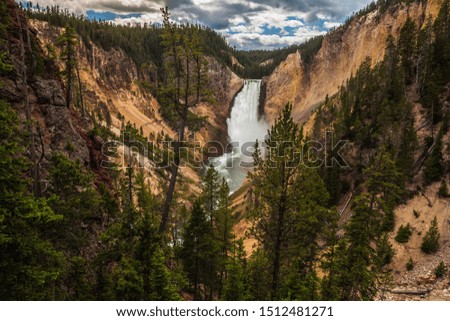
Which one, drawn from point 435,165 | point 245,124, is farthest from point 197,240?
point 245,124

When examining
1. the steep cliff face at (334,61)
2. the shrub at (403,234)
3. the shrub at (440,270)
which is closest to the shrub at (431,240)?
the shrub at (403,234)

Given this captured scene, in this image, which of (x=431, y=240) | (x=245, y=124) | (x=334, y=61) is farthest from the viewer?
(x=245, y=124)

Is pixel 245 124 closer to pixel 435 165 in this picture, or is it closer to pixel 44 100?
pixel 435 165

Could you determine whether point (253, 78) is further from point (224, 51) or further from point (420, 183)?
point (420, 183)

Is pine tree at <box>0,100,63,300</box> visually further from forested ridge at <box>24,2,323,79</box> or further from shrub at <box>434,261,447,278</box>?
forested ridge at <box>24,2,323,79</box>

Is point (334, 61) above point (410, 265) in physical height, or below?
above

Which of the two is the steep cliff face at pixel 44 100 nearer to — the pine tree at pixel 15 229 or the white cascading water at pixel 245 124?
the pine tree at pixel 15 229
